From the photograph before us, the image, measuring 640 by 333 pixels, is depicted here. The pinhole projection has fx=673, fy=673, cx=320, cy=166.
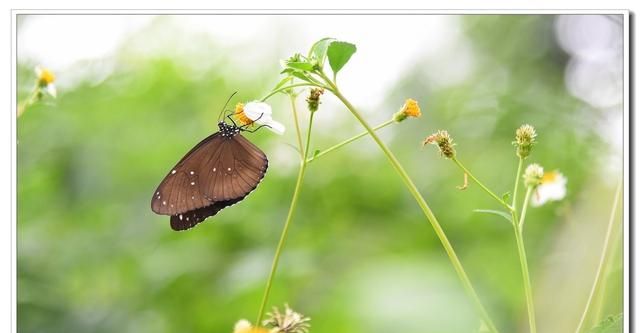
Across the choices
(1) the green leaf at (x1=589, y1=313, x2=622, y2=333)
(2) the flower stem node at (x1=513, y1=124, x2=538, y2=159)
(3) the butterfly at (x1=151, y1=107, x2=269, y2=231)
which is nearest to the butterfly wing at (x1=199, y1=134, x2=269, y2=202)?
(3) the butterfly at (x1=151, y1=107, x2=269, y2=231)

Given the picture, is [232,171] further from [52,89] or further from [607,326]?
[607,326]

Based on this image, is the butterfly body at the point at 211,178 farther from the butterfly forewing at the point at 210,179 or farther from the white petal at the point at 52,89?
the white petal at the point at 52,89

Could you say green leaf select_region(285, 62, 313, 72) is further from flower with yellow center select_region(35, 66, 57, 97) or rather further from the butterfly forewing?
flower with yellow center select_region(35, 66, 57, 97)

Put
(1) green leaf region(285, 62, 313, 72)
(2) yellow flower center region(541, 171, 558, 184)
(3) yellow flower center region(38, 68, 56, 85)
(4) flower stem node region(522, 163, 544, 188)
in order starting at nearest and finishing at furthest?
1. (1) green leaf region(285, 62, 313, 72)
2. (4) flower stem node region(522, 163, 544, 188)
3. (3) yellow flower center region(38, 68, 56, 85)
4. (2) yellow flower center region(541, 171, 558, 184)

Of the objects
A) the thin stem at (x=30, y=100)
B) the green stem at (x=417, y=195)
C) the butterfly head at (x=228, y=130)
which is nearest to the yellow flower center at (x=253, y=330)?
the green stem at (x=417, y=195)
